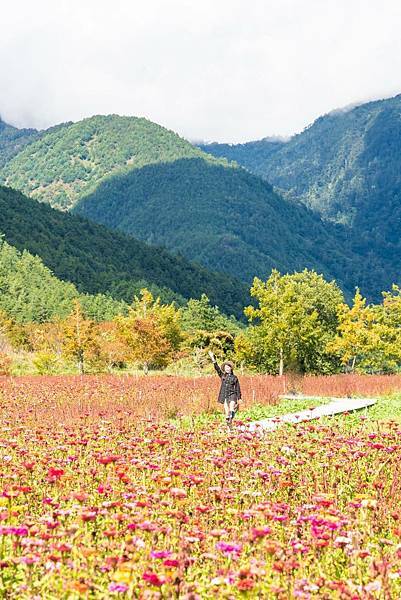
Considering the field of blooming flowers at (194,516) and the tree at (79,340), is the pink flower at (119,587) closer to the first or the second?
the field of blooming flowers at (194,516)

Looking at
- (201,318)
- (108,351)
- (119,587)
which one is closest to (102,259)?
(201,318)

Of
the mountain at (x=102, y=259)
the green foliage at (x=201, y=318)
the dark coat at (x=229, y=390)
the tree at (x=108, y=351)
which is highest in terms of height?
the mountain at (x=102, y=259)

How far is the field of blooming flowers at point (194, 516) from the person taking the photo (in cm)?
401

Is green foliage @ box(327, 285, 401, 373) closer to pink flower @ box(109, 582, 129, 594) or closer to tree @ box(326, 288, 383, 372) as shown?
tree @ box(326, 288, 383, 372)

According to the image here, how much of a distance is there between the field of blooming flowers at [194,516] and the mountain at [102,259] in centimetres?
9022

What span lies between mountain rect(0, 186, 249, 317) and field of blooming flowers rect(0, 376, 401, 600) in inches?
3552

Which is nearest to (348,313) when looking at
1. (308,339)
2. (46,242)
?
(308,339)

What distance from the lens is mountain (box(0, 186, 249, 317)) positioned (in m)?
110

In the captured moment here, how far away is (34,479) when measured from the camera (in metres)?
7.59

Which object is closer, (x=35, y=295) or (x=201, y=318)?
(x=201, y=318)

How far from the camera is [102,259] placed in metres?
127

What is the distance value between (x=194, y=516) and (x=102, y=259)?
12280 centimetres

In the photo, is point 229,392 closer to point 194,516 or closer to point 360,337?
point 194,516

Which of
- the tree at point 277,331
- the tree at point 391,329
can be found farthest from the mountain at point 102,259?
the tree at point 277,331
